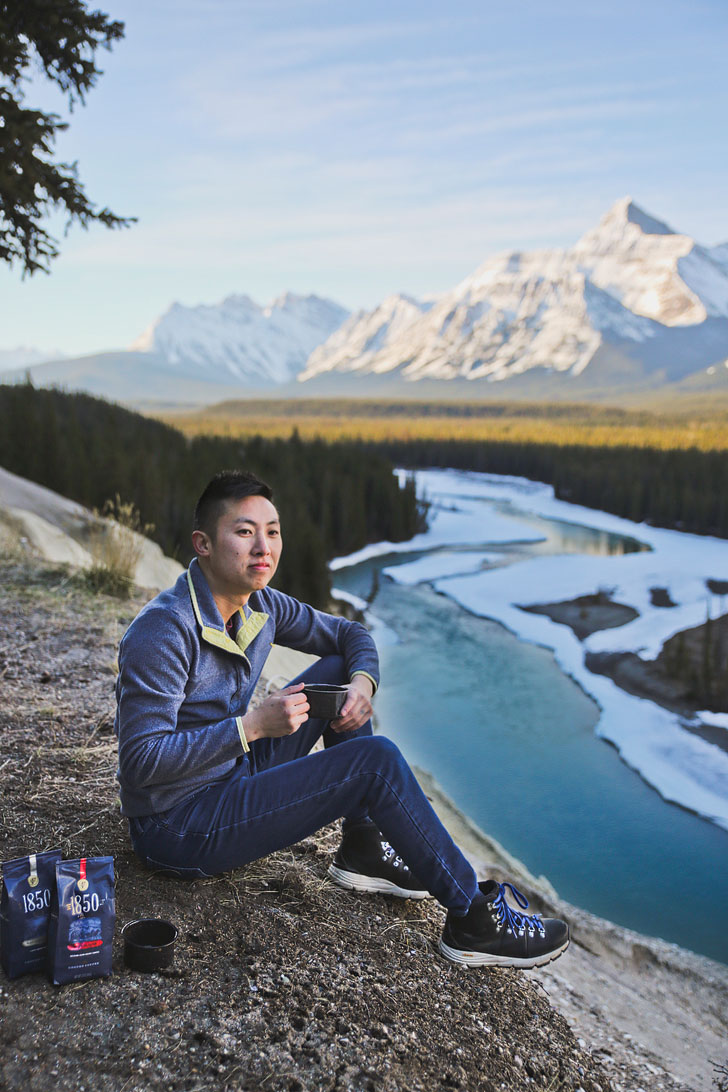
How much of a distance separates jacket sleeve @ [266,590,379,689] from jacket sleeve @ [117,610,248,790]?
1.92 feet

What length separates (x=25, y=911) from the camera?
2.00 meters

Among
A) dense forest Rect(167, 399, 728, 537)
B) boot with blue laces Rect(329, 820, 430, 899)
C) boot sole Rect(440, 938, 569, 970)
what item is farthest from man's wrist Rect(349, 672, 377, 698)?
dense forest Rect(167, 399, 728, 537)

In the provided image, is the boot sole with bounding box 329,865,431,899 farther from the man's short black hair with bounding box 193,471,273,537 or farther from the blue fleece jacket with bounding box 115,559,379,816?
the man's short black hair with bounding box 193,471,273,537

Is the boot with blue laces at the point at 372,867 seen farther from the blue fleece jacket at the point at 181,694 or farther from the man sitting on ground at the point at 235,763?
the blue fleece jacket at the point at 181,694

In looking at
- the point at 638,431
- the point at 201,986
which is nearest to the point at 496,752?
the point at 201,986

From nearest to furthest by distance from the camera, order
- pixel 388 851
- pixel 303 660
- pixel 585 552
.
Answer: pixel 388 851
pixel 303 660
pixel 585 552

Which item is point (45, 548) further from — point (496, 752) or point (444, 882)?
point (444, 882)

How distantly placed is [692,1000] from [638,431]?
5547cm

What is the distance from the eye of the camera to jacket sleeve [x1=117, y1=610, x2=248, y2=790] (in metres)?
2.23

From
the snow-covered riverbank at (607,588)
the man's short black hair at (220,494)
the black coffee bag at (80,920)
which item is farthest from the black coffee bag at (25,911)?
the snow-covered riverbank at (607,588)

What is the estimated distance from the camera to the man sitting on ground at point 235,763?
7.43ft

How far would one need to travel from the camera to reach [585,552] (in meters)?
19.0

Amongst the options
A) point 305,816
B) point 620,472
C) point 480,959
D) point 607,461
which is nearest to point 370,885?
point 480,959

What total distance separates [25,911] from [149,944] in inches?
14.4
